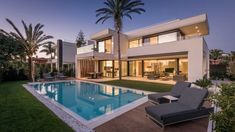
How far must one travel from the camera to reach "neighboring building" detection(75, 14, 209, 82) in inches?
627

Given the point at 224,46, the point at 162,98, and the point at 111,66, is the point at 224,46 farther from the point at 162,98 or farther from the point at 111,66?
the point at 162,98

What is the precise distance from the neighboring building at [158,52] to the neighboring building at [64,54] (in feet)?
32.1

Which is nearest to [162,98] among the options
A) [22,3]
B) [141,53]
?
[141,53]

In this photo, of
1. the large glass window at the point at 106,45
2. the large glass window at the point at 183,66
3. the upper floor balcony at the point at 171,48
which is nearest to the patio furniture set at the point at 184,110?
the upper floor balcony at the point at 171,48

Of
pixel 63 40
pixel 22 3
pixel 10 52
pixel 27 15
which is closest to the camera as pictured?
pixel 22 3

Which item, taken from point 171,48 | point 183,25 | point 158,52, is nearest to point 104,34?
point 158,52

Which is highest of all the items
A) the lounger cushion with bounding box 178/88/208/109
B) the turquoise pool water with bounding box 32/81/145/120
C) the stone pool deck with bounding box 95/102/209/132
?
the lounger cushion with bounding box 178/88/208/109

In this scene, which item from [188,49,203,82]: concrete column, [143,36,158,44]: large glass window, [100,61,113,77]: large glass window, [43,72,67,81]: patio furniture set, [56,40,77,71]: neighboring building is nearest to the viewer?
[188,49,203,82]: concrete column

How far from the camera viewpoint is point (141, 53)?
21.3 metres

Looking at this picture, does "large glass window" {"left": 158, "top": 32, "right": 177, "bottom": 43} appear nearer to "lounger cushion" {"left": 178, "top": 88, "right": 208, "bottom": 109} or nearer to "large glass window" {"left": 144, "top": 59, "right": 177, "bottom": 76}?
"large glass window" {"left": 144, "top": 59, "right": 177, "bottom": 76}

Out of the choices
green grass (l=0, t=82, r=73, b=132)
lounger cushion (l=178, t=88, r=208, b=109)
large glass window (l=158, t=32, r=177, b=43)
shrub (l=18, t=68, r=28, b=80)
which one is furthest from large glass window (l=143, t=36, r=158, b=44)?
green grass (l=0, t=82, r=73, b=132)

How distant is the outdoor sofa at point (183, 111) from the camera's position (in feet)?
15.8

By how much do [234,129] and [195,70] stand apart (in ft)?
44.9

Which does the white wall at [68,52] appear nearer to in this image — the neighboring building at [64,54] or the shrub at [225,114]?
the neighboring building at [64,54]
